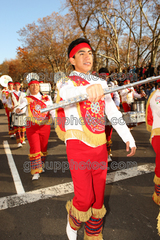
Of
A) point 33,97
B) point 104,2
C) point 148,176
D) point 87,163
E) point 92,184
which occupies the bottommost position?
point 148,176

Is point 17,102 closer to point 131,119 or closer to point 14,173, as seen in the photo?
point 14,173

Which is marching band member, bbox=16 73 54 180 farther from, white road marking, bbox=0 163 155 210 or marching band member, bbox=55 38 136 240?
marching band member, bbox=55 38 136 240

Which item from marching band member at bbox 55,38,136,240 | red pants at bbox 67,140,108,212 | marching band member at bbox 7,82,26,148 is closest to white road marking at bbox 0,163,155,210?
marching band member at bbox 55,38,136,240

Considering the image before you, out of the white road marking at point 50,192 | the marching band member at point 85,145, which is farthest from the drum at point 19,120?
the marching band member at point 85,145

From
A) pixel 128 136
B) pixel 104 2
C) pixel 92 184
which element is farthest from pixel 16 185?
pixel 104 2

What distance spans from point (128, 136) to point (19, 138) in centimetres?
502

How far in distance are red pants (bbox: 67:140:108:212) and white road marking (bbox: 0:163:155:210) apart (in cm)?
134

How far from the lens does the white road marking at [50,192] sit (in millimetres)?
3082

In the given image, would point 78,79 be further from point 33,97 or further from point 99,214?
point 33,97

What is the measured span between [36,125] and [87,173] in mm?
2131

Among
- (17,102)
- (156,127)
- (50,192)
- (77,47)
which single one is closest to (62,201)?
(50,192)

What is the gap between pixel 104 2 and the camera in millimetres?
18172

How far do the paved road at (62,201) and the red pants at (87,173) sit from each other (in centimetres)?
67

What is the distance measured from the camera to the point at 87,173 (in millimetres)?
1992
